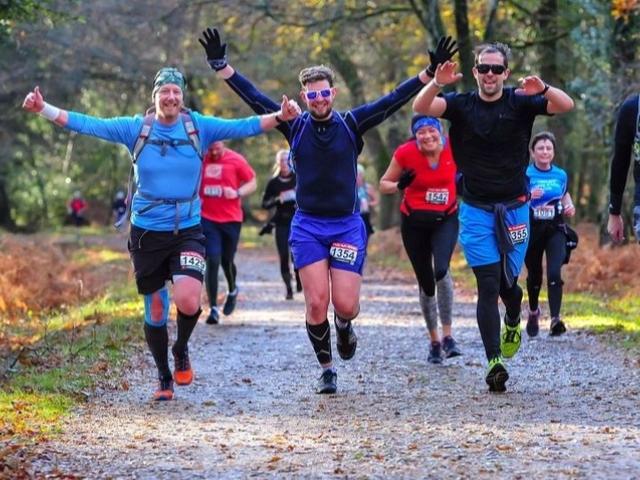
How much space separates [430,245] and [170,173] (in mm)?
2934

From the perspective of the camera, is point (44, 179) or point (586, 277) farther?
point (44, 179)

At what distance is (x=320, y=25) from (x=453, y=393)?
55.0 feet

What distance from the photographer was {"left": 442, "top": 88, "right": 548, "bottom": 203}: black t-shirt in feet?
27.7

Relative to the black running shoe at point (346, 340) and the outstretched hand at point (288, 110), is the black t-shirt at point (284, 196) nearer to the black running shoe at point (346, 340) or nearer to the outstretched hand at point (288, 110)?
the black running shoe at point (346, 340)

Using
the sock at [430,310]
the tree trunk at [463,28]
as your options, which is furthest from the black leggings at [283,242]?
the tree trunk at [463,28]

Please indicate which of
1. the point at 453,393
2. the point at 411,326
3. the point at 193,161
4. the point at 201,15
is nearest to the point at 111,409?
the point at 193,161

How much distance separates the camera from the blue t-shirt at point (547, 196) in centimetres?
1209

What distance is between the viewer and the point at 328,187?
868 cm

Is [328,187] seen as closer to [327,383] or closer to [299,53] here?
[327,383]

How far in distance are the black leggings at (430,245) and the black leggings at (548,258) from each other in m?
1.86

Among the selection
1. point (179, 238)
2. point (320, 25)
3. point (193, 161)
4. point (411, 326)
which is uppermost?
point (320, 25)

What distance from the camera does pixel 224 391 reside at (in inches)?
370

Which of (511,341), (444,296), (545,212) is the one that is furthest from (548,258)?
(511,341)

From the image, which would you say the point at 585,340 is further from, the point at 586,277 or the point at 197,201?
the point at 586,277
